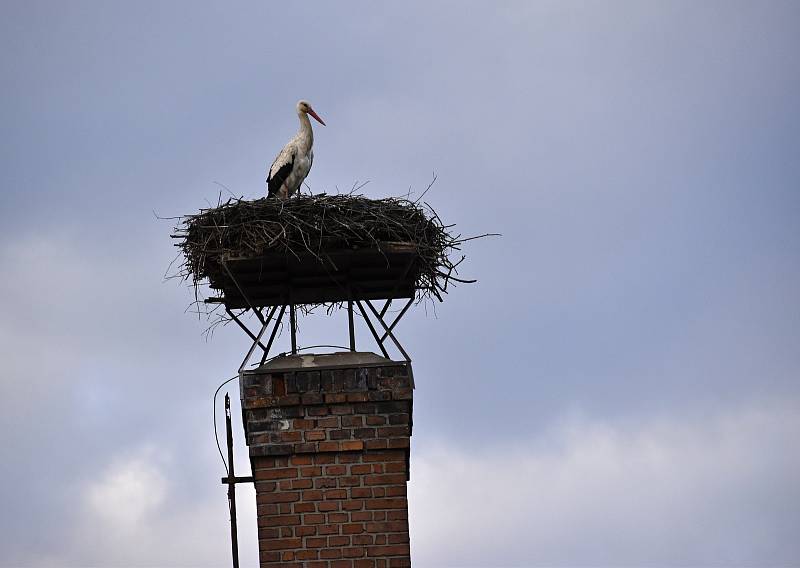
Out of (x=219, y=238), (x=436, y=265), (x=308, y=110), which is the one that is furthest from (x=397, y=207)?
(x=308, y=110)

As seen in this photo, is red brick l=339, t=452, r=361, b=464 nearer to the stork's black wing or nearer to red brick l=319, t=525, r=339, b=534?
red brick l=319, t=525, r=339, b=534

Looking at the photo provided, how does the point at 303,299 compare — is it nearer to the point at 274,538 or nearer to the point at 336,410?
the point at 336,410

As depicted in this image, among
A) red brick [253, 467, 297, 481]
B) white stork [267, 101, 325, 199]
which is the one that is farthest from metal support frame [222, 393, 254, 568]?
white stork [267, 101, 325, 199]

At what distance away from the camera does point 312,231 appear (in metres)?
8.10

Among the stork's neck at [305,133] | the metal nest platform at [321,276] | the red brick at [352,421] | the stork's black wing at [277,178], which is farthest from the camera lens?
the stork's neck at [305,133]

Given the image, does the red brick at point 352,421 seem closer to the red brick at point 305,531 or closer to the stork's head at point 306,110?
the red brick at point 305,531

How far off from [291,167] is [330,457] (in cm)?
523

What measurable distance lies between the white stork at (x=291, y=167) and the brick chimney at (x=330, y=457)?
14.8 ft

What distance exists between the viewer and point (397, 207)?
8.55 metres

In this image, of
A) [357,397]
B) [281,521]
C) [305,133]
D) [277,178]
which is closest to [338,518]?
[281,521]

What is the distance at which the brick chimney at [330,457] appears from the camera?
7301mm

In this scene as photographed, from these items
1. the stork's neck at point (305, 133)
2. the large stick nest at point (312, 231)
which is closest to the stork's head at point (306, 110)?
the stork's neck at point (305, 133)

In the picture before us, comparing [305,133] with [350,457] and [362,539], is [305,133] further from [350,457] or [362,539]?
[362,539]

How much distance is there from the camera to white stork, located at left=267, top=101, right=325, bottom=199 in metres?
12.2
